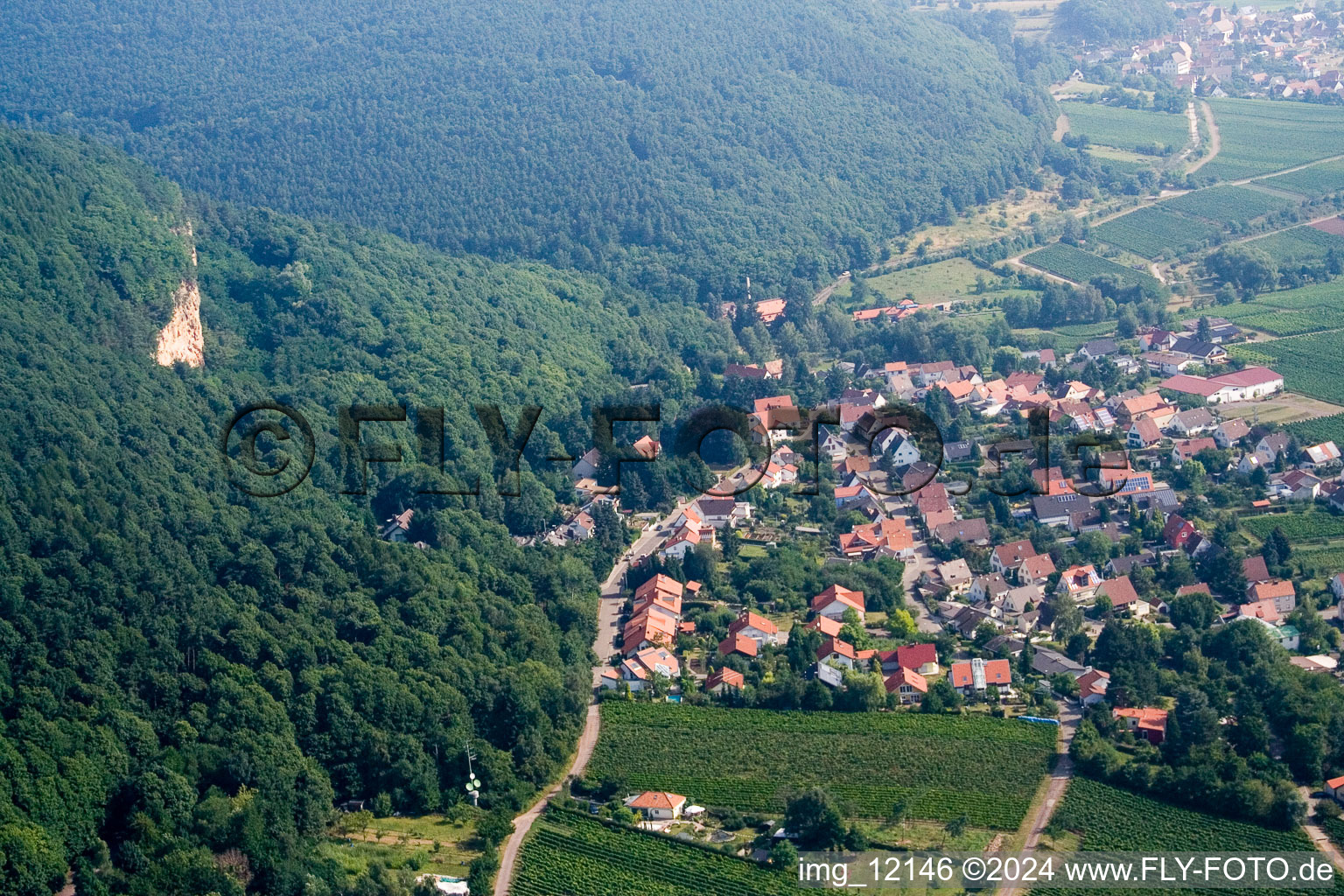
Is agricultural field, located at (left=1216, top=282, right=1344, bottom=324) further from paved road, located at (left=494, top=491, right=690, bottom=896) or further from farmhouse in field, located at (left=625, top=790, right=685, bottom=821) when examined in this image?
farmhouse in field, located at (left=625, top=790, right=685, bottom=821)

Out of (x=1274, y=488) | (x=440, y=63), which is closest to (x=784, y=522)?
(x=1274, y=488)

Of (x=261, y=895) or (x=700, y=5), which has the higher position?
(x=700, y=5)

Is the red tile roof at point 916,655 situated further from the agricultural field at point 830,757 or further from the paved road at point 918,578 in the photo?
the agricultural field at point 830,757

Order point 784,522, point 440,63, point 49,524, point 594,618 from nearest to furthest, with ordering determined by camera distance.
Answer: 1. point 49,524
2. point 594,618
3. point 784,522
4. point 440,63

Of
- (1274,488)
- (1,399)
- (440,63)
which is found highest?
(440,63)

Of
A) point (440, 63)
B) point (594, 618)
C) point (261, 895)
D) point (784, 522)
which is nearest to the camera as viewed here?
point (261, 895)

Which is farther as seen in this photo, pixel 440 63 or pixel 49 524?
pixel 440 63

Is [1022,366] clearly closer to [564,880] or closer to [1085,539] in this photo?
[1085,539]

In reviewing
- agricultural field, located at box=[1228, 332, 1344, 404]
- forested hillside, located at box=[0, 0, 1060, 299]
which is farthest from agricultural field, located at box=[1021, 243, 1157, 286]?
agricultural field, located at box=[1228, 332, 1344, 404]
